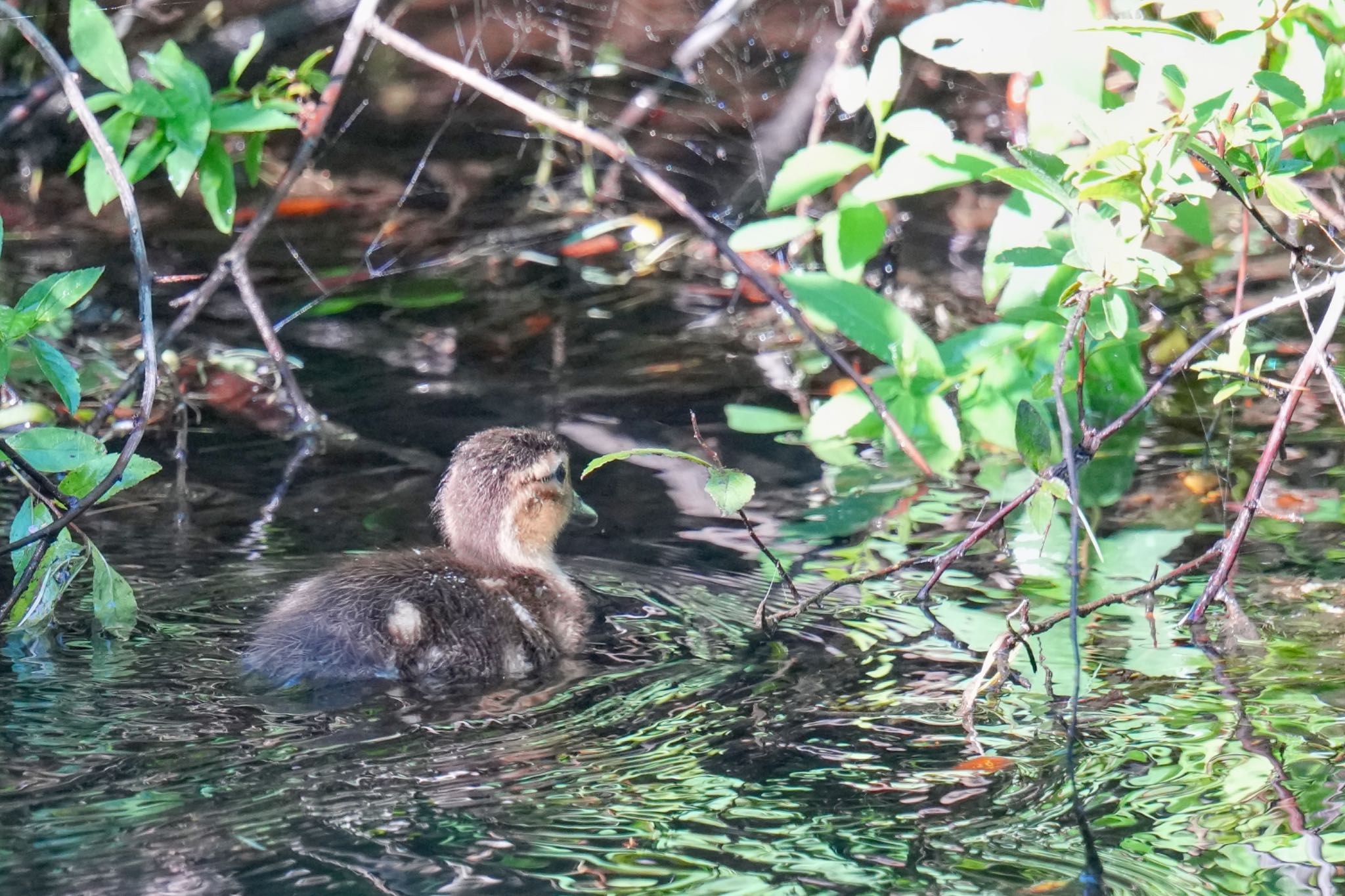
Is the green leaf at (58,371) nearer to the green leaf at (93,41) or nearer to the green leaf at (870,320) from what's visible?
the green leaf at (93,41)

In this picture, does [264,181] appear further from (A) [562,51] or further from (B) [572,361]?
(B) [572,361]

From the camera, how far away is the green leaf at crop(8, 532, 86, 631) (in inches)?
143

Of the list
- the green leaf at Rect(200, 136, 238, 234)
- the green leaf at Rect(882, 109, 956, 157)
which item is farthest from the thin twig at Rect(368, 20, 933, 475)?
the green leaf at Rect(200, 136, 238, 234)

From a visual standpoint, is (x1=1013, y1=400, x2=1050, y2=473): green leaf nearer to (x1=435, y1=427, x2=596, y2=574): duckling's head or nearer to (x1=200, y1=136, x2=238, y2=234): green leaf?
(x1=435, y1=427, x2=596, y2=574): duckling's head

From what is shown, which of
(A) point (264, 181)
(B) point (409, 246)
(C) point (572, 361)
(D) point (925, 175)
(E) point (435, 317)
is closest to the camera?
(D) point (925, 175)

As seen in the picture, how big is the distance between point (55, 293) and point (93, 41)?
4.08ft

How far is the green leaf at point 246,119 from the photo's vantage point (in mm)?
4906

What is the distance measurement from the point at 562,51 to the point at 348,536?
13.8 feet

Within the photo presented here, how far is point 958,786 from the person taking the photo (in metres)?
3.23

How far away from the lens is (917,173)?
491cm

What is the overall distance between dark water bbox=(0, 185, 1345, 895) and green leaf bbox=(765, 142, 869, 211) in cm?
103

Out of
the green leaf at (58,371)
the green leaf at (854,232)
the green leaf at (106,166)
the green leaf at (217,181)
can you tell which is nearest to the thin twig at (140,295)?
the green leaf at (58,371)

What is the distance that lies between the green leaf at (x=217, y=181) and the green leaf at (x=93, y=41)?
2.08 feet

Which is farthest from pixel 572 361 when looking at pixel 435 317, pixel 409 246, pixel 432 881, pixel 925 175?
pixel 432 881
